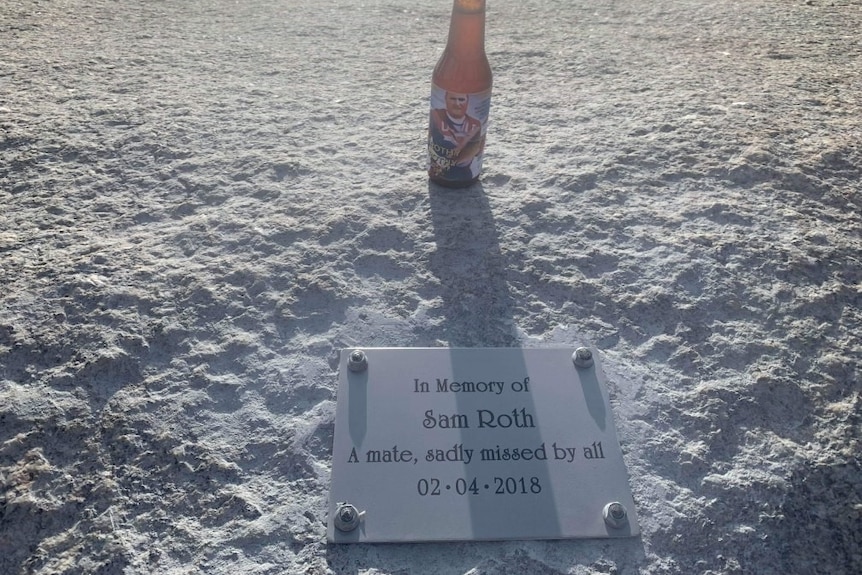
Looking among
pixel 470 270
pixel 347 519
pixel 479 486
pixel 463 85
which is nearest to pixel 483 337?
pixel 470 270

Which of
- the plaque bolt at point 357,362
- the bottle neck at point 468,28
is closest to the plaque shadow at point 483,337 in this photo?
the plaque bolt at point 357,362

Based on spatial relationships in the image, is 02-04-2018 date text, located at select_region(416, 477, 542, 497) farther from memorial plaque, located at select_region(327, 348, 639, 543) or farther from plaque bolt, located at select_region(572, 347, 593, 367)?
plaque bolt, located at select_region(572, 347, 593, 367)

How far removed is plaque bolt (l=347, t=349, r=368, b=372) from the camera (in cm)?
118

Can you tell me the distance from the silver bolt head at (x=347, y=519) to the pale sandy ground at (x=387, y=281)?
0.04 meters

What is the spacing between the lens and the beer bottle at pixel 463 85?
1430 mm

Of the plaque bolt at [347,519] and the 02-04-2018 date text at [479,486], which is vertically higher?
the 02-04-2018 date text at [479,486]

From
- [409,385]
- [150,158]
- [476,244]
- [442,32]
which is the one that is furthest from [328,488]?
[442,32]

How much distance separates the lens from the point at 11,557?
970 millimetres

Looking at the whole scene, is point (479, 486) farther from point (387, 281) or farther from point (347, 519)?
point (387, 281)

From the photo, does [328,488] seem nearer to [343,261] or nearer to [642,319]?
[343,261]

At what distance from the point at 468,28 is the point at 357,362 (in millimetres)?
743

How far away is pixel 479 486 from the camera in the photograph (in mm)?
1027

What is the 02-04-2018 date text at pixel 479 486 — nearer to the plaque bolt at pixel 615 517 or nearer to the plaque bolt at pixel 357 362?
the plaque bolt at pixel 615 517

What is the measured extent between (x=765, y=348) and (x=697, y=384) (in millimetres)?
165
